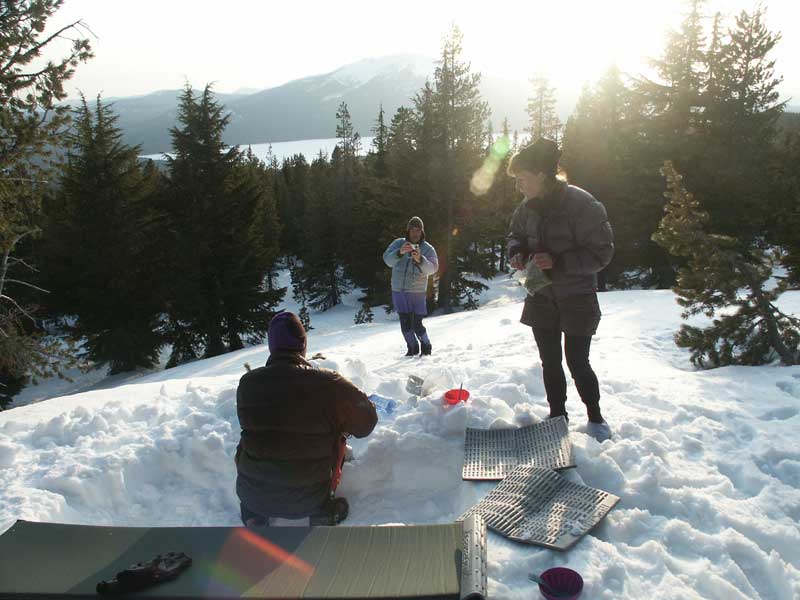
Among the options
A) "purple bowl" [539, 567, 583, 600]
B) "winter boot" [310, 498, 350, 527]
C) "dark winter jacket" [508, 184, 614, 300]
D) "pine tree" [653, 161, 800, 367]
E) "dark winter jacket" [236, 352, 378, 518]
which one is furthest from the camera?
"pine tree" [653, 161, 800, 367]

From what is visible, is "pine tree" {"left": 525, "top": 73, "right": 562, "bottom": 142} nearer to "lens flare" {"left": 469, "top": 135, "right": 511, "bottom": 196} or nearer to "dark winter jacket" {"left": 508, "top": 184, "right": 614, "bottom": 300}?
"lens flare" {"left": 469, "top": 135, "right": 511, "bottom": 196}

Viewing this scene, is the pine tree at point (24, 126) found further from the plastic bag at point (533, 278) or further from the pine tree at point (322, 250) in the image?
the pine tree at point (322, 250)

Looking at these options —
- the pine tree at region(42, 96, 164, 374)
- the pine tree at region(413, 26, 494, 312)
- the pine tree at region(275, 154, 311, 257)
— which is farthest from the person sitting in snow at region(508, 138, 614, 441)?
the pine tree at region(275, 154, 311, 257)

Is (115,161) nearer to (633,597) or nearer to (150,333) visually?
(150,333)

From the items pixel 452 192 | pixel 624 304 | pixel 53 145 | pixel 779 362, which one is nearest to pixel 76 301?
pixel 53 145

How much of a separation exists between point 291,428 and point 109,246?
19804mm

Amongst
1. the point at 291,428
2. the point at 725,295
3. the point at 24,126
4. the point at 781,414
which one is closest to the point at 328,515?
the point at 291,428

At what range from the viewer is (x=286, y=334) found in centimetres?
351

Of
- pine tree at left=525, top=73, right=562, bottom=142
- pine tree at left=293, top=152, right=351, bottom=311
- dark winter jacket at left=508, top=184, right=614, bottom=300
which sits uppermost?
pine tree at left=525, top=73, right=562, bottom=142

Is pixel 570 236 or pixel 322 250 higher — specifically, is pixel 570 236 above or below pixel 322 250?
above

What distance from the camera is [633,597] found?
A: 9.00 ft

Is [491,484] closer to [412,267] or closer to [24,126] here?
[412,267]

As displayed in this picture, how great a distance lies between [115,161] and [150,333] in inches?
271

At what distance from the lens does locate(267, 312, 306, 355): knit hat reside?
3.51m
